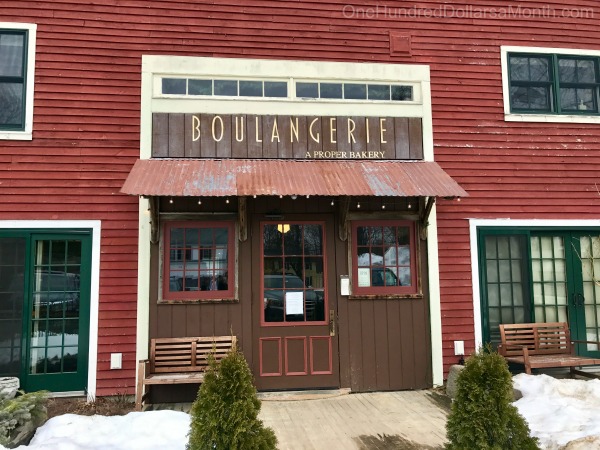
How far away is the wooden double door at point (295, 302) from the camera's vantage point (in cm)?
675

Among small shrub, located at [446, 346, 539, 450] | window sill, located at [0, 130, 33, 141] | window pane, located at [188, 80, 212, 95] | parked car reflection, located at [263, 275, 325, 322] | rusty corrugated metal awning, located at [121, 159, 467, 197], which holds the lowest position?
small shrub, located at [446, 346, 539, 450]

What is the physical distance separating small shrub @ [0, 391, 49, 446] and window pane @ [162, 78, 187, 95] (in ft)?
14.1

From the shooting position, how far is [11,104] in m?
6.83

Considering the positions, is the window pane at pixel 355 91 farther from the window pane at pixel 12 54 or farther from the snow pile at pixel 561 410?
the window pane at pixel 12 54

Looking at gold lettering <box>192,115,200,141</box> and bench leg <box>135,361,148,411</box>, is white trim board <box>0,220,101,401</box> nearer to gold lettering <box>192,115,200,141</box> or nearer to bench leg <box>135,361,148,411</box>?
bench leg <box>135,361,148,411</box>

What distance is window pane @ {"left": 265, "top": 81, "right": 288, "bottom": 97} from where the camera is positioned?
720cm

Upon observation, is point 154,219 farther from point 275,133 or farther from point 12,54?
point 12,54

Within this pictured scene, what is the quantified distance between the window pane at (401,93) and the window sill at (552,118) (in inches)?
63.4

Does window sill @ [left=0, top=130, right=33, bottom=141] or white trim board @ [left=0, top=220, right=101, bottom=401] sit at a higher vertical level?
window sill @ [left=0, top=130, right=33, bottom=141]

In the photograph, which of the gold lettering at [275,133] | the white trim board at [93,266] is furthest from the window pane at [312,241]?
the white trim board at [93,266]

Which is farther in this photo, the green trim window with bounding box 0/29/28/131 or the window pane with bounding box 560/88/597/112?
the window pane with bounding box 560/88/597/112

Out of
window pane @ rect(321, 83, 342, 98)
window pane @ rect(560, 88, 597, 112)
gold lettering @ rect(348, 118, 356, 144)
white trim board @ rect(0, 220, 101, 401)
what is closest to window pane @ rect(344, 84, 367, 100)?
window pane @ rect(321, 83, 342, 98)

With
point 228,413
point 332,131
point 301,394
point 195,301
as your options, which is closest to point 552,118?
point 332,131

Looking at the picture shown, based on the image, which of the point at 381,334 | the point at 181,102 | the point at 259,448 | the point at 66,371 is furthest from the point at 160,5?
the point at 259,448
